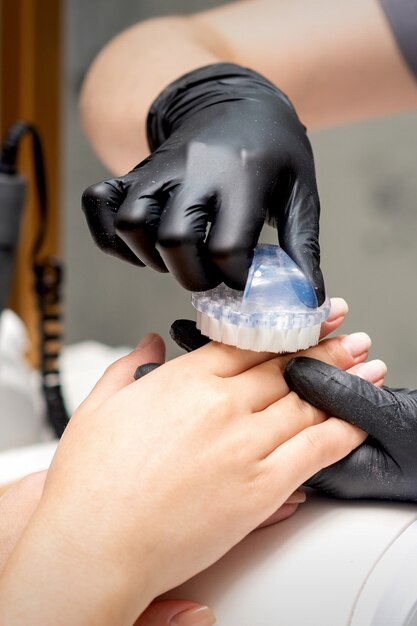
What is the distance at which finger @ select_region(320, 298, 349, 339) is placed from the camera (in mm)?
606

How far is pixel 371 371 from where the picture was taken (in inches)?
23.4

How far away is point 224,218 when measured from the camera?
1.85 ft

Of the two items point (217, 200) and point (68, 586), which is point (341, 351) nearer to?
point (217, 200)

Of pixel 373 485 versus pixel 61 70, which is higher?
pixel 61 70

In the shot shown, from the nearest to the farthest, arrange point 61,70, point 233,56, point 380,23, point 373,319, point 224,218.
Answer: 1. point 224,218
2. point 373,319
3. point 380,23
4. point 233,56
5. point 61,70

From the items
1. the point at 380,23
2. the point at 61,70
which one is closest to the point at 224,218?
the point at 380,23

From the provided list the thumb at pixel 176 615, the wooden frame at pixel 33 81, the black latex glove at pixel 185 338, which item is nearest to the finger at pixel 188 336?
the black latex glove at pixel 185 338

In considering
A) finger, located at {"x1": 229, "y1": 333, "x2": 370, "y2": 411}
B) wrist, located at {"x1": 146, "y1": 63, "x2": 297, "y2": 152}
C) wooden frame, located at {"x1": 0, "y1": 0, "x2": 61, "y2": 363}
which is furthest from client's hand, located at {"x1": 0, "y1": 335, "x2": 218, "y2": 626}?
wooden frame, located at {"x1": 0, "y1": 0, "x2": 61, "y2": 363}

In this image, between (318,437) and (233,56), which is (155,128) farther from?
(318,437)

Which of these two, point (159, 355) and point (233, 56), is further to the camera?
point (233, 56)

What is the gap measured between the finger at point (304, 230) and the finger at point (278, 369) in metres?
0.06

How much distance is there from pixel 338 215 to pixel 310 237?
307 millimetres

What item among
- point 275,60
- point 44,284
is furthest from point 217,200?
point 44,284

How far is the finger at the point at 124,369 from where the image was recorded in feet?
1.84
